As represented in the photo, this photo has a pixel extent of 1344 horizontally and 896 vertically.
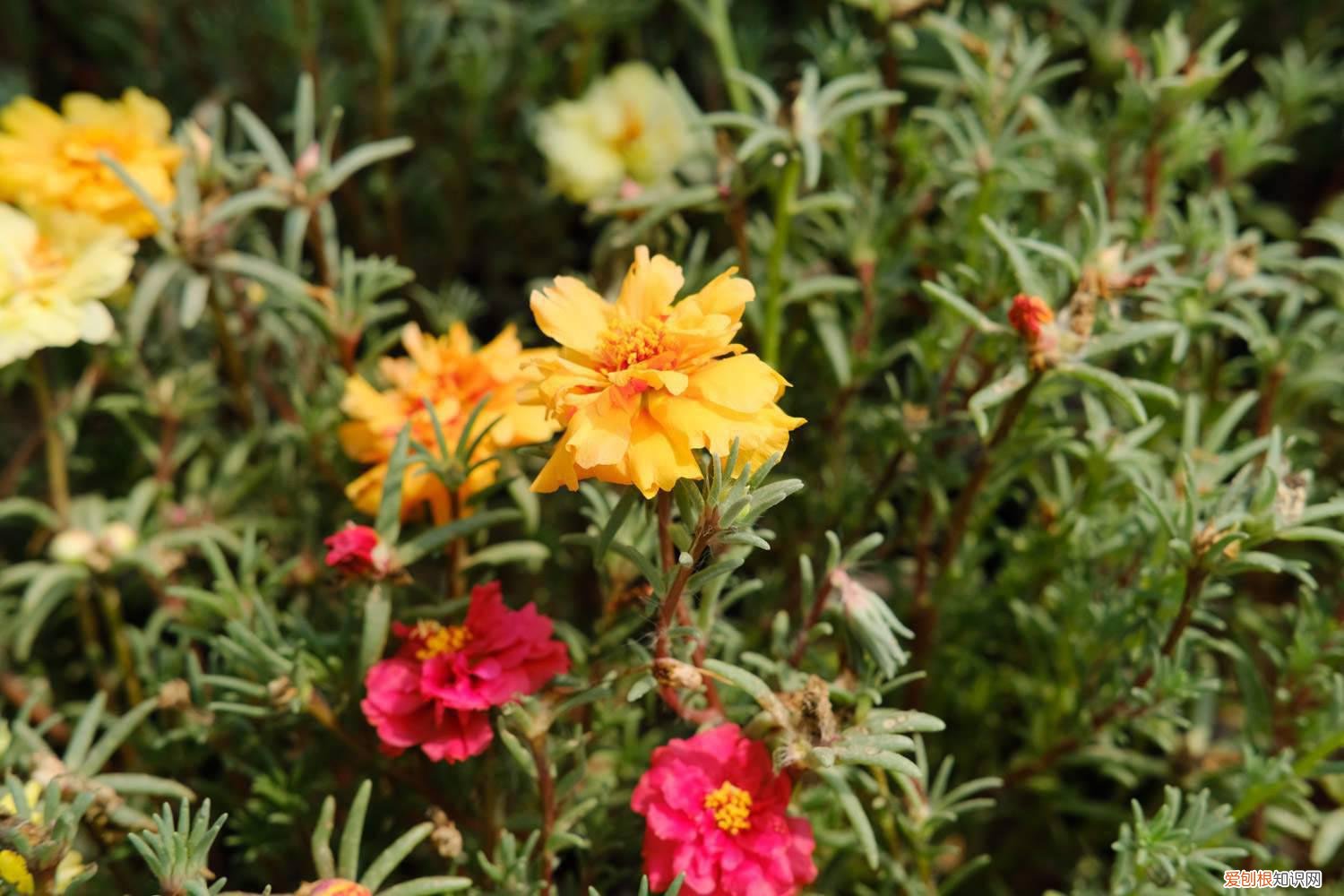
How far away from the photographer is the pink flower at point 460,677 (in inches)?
55.1

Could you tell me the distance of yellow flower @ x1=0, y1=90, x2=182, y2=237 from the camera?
1.81 metres

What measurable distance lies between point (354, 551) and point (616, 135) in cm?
120

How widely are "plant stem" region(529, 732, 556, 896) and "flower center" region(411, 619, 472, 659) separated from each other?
0.15 meters

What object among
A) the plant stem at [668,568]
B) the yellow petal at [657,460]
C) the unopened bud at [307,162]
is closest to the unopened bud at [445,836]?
the plant stem at [668,568]

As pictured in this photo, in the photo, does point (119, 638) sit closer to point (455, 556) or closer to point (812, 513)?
point (455, 556)

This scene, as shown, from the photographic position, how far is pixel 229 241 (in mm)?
1904

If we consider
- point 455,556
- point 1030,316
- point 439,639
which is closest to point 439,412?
point 455,556

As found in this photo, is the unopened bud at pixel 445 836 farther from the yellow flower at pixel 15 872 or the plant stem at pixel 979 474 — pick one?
the plant stem at pixel 979 474

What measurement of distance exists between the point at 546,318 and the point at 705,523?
11.9 inches

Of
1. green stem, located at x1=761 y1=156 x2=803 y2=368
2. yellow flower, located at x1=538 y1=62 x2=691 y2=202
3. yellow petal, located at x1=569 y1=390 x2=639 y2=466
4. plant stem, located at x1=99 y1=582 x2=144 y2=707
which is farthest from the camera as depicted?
yellow flower, located at x1=538 y1=62 x2=691 y2=202

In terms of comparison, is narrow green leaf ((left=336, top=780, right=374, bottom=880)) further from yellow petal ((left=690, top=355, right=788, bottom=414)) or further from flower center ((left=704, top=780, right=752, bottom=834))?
yellow petal ((left=690, top=355, right=788, bottom=414))

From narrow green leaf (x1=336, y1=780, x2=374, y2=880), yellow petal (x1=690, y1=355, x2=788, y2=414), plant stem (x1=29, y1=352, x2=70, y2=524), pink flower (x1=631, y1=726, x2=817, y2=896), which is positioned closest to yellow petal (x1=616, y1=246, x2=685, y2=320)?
yellow petal (x1=690, y1=355, x2=788, y2=414)

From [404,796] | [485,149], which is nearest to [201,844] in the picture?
[404,796]

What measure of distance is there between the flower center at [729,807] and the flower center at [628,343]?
1.66ft
